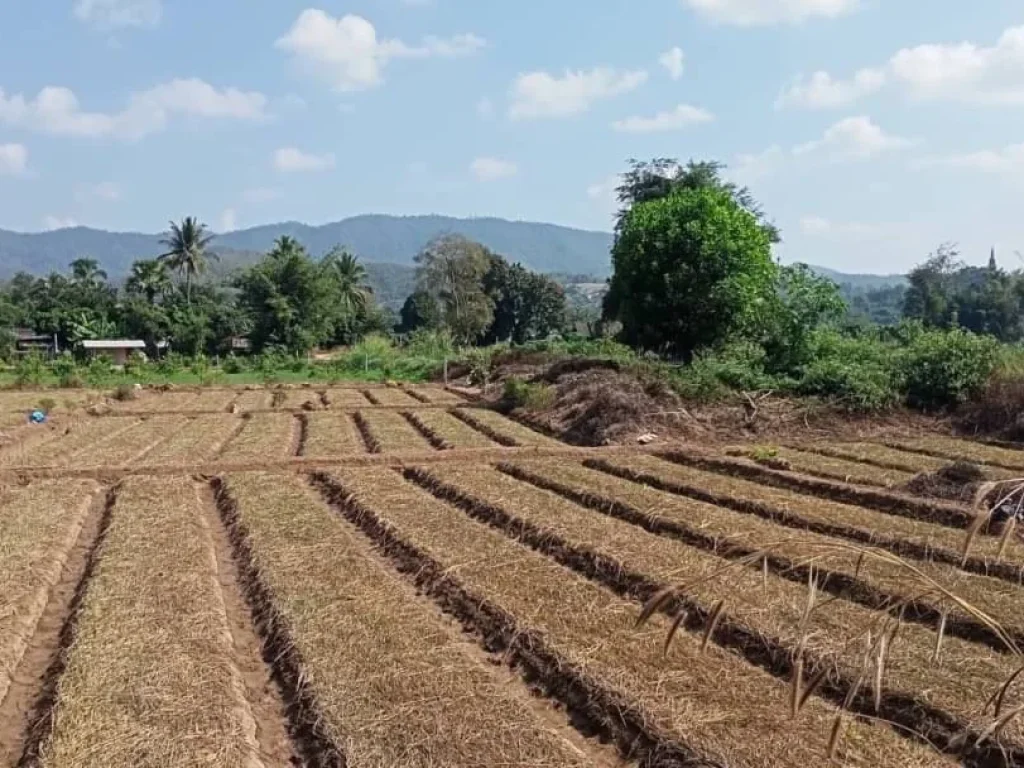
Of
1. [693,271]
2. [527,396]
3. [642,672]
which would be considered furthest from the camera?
[693,271]

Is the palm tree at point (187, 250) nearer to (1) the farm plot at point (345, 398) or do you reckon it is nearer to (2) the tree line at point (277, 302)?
(2) the tree line at point (277, 302)

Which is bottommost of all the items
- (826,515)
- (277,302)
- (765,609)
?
(826,515)

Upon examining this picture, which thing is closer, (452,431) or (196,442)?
(196,442)

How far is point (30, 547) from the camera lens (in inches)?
454

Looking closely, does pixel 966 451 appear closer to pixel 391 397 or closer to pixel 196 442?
pixel 196 442

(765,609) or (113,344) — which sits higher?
(765,609)

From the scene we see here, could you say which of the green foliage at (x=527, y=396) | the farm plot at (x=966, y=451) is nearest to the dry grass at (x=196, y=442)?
the green foliage at (x=527, y=396)

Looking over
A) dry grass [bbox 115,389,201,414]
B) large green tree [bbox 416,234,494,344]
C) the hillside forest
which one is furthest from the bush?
large green tree [bbox 416,234,494,344]

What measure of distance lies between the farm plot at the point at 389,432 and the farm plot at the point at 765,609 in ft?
21.0

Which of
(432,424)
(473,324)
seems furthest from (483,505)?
(473,324)

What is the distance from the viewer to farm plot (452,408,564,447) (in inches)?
874

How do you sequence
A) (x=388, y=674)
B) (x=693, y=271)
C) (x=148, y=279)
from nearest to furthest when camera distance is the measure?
(x=388, y=674)
(x=693, y=271)
(x=148, y=279)

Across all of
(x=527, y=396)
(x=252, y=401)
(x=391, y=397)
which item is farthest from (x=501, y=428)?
(x=252, y=401)

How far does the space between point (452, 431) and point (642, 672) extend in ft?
55.6
